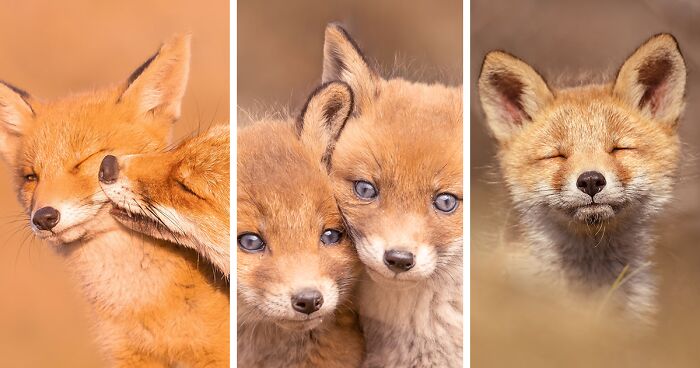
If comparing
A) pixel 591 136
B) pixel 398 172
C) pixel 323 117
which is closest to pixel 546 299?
pixel 591 136

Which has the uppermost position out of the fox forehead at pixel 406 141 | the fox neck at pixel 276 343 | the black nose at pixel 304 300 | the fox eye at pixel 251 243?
the fox forehead at pixel 406 141

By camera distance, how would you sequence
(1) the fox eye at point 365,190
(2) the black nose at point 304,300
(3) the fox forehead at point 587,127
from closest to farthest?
1. (2) the black nose at point 304,300
2. (1) the fox eye at point 365,190
3. (3) the fox forehead at point 587,127

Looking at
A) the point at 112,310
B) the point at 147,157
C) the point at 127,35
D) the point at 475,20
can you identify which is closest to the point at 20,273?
the point at 112,310

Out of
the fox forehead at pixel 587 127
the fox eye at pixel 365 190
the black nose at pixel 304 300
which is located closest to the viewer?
the black nose at pixel 304 300

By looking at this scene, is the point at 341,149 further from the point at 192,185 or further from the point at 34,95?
the point at 34,95

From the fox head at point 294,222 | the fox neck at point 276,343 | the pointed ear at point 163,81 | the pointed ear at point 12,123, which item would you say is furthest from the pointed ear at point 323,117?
the pointed ear at point 12,123

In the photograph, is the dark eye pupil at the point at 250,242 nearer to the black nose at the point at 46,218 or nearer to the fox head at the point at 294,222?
the fox head at the point at 294,222

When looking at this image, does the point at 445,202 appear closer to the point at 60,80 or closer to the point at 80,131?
the point at 80,131
